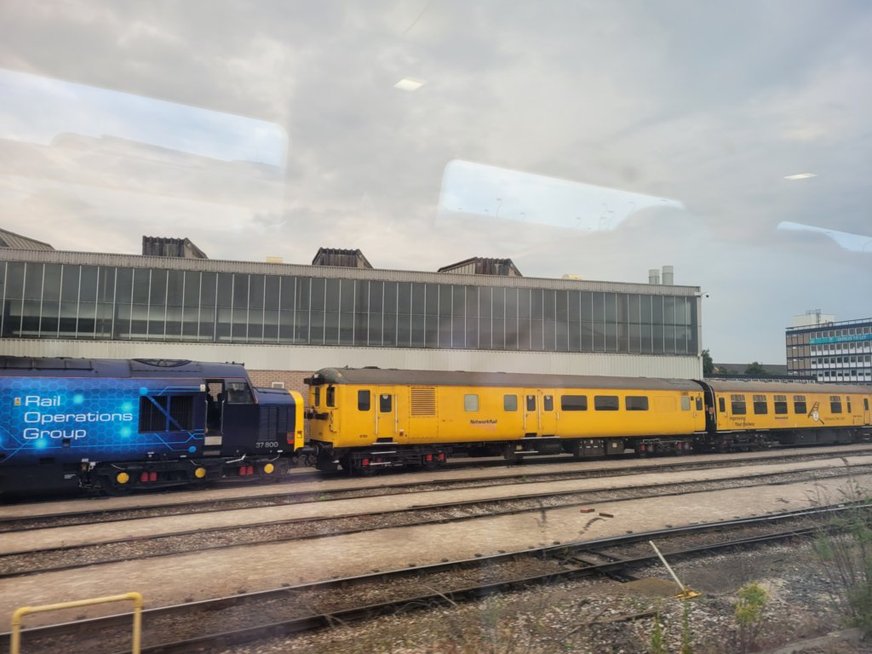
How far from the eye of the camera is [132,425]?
14617 millimetres

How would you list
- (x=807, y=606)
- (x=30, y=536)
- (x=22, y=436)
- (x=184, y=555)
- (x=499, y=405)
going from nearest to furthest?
(x=807, y=606) → (x=184, y=555) → (x=30, y=536) → (x=22, y=436) → (x=499, y=405)

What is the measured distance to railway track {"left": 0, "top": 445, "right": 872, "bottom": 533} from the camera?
39.7ft

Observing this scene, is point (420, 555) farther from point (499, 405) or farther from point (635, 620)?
point (499, 405)

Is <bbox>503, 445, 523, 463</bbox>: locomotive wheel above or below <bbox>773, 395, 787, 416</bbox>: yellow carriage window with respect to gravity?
below

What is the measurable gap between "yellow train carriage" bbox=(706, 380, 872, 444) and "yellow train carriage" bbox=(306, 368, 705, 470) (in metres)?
2.49

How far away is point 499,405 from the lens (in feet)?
66.2

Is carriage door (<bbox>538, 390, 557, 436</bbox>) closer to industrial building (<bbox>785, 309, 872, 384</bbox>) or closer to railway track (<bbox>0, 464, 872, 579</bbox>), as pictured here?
railway track (<bbox>0, 464, 872, 579</bbox>)

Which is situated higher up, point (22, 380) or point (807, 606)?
point (22, 380)

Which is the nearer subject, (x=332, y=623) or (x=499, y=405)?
(x=332, y=623)

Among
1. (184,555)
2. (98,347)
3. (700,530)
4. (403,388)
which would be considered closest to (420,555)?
(184,555)

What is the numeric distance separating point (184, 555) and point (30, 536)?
12.1 ft

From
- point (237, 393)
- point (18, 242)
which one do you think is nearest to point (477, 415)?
point (237, 393)

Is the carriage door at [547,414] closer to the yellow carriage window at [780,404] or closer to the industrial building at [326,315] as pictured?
the yellow carriage window at [780,404]

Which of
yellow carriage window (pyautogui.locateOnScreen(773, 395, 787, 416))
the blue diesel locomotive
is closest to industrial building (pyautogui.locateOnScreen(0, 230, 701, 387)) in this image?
yellow carriage window (pyautogui.locateOnScreen(773, 395, 787, 416))
